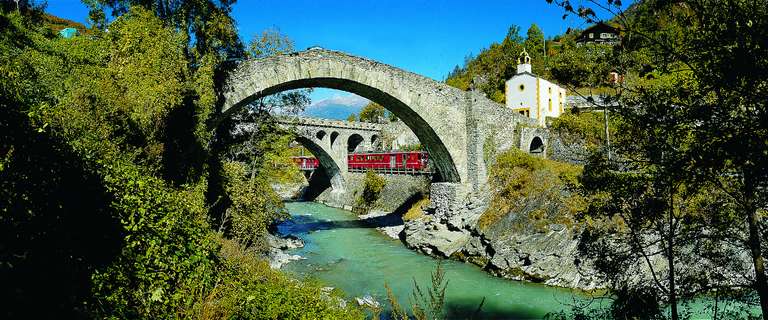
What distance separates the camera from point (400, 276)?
1373cm

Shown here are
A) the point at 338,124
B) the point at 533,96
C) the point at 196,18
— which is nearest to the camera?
the point at 196,18

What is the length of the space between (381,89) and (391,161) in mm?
15159

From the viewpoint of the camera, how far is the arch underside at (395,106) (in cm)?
1364

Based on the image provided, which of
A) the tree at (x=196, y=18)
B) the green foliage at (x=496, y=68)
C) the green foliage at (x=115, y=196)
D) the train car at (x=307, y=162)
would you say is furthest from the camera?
the train car at (x=307, y=162)

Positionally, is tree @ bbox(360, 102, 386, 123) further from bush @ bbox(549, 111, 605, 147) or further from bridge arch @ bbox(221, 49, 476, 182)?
bridge arch @ bbox(221, 49, 476, 182)

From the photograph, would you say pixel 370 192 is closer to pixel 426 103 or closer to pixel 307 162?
pixel 426 103

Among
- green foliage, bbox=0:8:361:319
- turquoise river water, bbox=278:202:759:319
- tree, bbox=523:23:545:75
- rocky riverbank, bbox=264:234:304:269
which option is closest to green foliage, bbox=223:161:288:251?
rocky riverbank, bbox=264:234:304:269

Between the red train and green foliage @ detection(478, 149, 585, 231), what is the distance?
28.3 ft

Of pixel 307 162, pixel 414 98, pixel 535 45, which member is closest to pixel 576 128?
pixel 414 98

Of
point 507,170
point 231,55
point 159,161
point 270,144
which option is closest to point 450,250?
point 507,170

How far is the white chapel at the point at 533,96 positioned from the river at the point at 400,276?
12.1 meters

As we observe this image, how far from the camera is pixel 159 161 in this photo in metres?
7.26

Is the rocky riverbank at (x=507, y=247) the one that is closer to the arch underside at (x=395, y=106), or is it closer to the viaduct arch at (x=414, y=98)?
the viaduct arch at (x=414, y=98)

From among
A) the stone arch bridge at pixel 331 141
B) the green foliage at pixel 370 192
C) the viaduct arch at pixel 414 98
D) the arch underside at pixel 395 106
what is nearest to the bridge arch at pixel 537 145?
the viaduct arch at pixel 414 98
